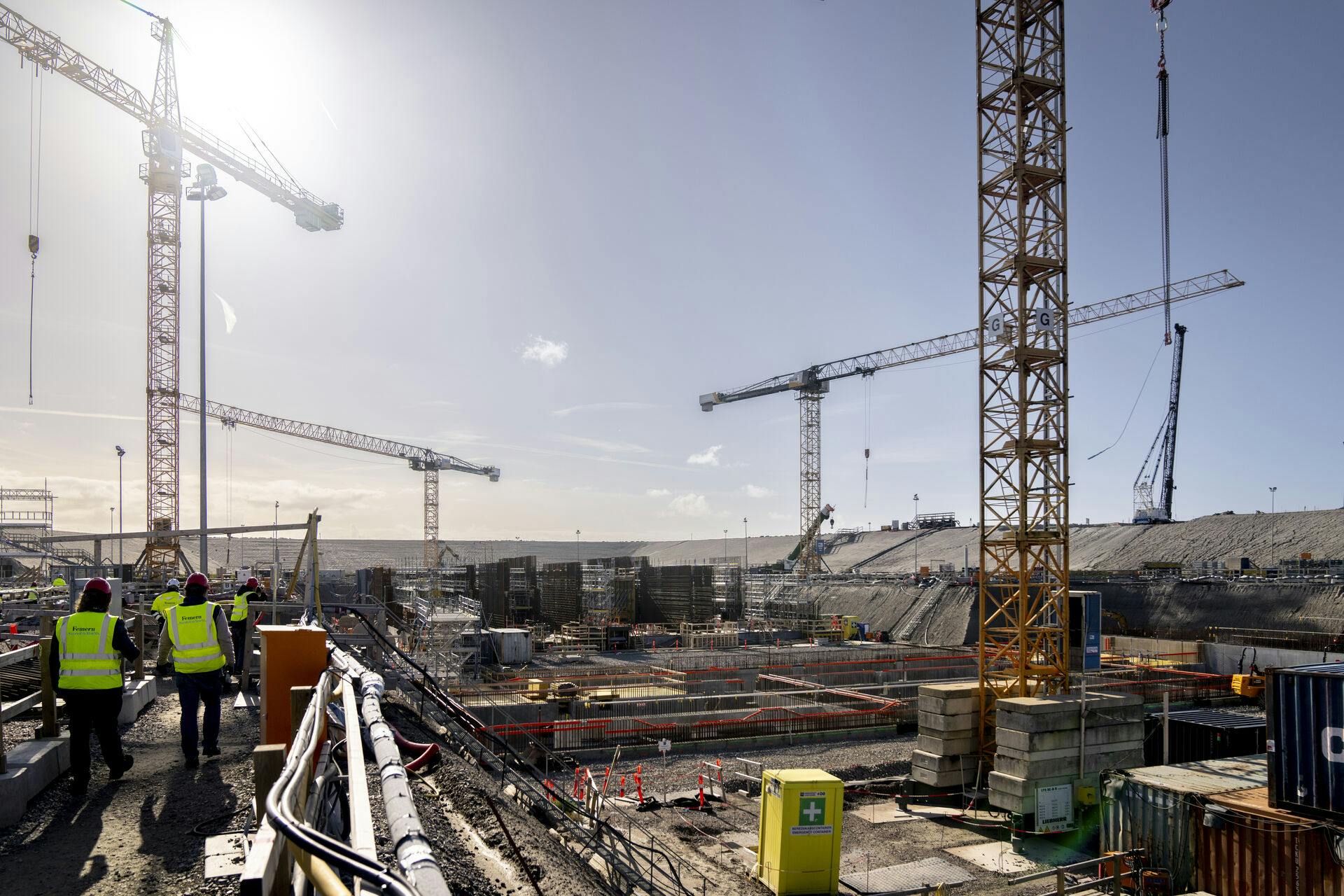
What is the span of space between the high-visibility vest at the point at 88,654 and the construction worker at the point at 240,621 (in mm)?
A: 3413

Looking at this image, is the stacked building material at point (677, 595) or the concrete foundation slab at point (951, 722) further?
the stacked building material at point (677, 595)

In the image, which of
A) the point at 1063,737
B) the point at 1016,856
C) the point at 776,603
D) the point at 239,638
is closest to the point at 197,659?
the point at 239,638

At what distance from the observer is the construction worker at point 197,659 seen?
670cm

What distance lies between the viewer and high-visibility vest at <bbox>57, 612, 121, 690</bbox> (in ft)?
19.6

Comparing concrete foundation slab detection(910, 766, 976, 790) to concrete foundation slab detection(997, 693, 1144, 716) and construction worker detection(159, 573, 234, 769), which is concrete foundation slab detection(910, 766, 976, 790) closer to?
concrete foundation slab detection(997, 693, 1144, 716)

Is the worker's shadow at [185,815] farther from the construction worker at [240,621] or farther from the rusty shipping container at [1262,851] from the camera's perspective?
the rusty shipping container at [1262,851]

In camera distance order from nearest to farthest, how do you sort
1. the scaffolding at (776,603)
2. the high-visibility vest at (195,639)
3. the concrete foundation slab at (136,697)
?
the high-visibility vest at (195,639) → the concrete foundation slab at (136,697) → the scaffolding at (776,603)

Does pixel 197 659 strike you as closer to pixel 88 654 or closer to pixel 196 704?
pixel 196 704

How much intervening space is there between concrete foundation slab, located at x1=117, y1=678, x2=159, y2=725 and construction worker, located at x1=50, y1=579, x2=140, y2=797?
5.75 feet

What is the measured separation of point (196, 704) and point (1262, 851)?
43.6 ft

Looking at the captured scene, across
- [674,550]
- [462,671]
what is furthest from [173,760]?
[674,550]

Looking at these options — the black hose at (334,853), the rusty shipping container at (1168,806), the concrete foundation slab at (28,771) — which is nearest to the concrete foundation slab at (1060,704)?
the rusty shipping container at (1168,806)

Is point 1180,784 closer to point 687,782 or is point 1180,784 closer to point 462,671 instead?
point 687,782

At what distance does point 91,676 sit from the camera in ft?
19.6
